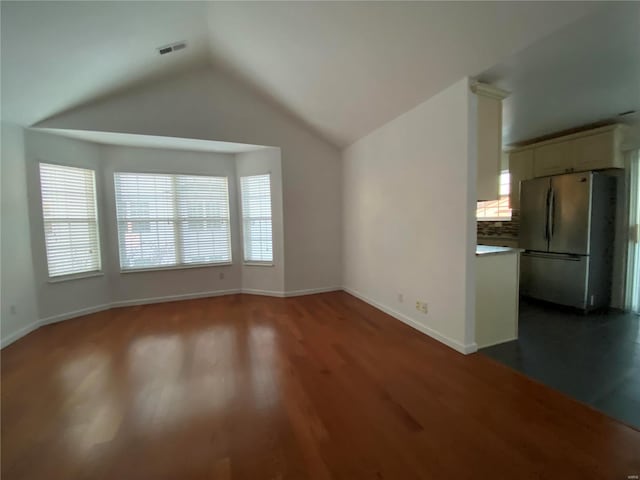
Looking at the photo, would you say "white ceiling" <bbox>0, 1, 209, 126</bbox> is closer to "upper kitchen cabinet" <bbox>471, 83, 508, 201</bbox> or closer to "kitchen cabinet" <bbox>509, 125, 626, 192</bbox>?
"upper kitchen cabinet" <bbox>471, 83, 508, 201</bbox>

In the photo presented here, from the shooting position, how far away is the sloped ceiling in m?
2.04

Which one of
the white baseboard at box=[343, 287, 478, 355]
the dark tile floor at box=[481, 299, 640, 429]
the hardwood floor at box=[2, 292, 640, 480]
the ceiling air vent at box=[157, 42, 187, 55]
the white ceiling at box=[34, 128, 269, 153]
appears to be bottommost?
the hardwood floor at box=[2, 292, 640, 480]

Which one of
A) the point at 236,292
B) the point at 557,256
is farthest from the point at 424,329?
the point at 236,292

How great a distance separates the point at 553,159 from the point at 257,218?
16.5ft

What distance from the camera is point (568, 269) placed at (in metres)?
3.74

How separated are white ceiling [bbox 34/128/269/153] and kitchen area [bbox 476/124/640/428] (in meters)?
3.97

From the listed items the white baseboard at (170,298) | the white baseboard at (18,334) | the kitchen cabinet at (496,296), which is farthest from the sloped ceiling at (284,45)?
the white baseboard at (170,298)

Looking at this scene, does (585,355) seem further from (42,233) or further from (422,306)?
(42,233)

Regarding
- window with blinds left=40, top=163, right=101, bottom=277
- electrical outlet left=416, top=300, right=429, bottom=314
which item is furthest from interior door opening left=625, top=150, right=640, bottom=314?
window with blinds left=40, top=163, right=101, bottom=277

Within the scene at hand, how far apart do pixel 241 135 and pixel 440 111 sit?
2983 millimetres

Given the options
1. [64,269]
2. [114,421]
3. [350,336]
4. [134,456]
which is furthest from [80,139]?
[350,336]

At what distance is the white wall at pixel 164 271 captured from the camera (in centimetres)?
428

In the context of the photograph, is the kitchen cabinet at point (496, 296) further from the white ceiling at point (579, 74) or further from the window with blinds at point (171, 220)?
the window with blinds at point (171, 220)

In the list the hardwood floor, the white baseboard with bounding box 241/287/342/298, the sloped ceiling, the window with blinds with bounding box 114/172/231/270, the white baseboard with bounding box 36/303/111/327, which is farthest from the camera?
the white baseboard with bounding box 241/287/342/298
